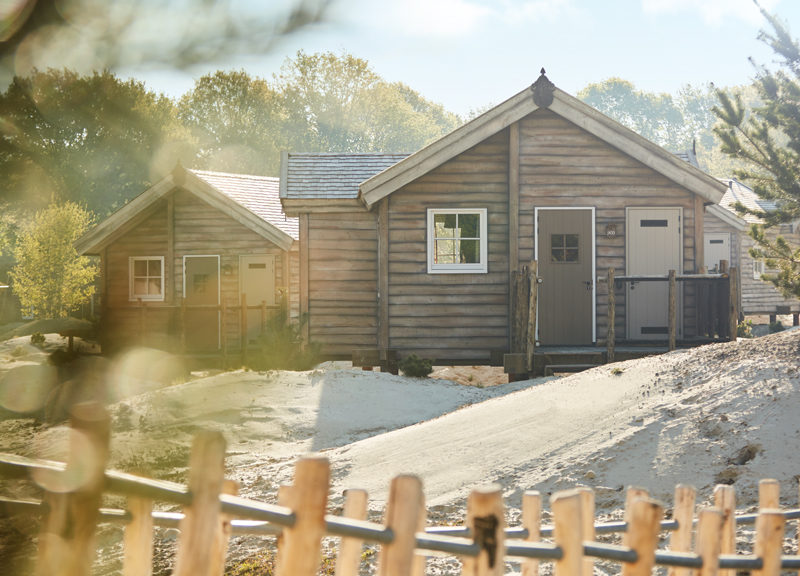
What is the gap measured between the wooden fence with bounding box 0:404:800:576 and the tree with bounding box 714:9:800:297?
8.94 m

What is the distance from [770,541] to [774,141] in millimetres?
10087

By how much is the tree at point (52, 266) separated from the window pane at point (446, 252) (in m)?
20.1

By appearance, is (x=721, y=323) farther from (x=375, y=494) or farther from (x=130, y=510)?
(x=130, y=510)

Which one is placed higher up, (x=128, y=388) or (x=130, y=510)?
(x=130, y=510)

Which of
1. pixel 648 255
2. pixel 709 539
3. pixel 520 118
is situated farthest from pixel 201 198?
pixel 709 539

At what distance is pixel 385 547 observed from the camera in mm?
2264

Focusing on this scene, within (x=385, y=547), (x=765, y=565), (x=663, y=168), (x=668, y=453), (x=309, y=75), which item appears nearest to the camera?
(x=385, y=547)

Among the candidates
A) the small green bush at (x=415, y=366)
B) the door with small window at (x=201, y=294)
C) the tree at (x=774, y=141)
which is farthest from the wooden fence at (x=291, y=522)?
the door with small window at (x=201, y=294)

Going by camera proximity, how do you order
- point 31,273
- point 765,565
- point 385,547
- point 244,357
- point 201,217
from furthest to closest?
point 31,273 < point 201,217 < point 244,357 < point 765,565 < point 385,547

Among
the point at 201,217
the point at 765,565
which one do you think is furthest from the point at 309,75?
the point at 765,565

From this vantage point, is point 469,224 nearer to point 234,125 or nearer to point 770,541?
point 770,541

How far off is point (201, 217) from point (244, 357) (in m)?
5.43

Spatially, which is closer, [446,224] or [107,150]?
[446,224]

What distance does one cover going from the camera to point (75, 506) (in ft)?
6.25
